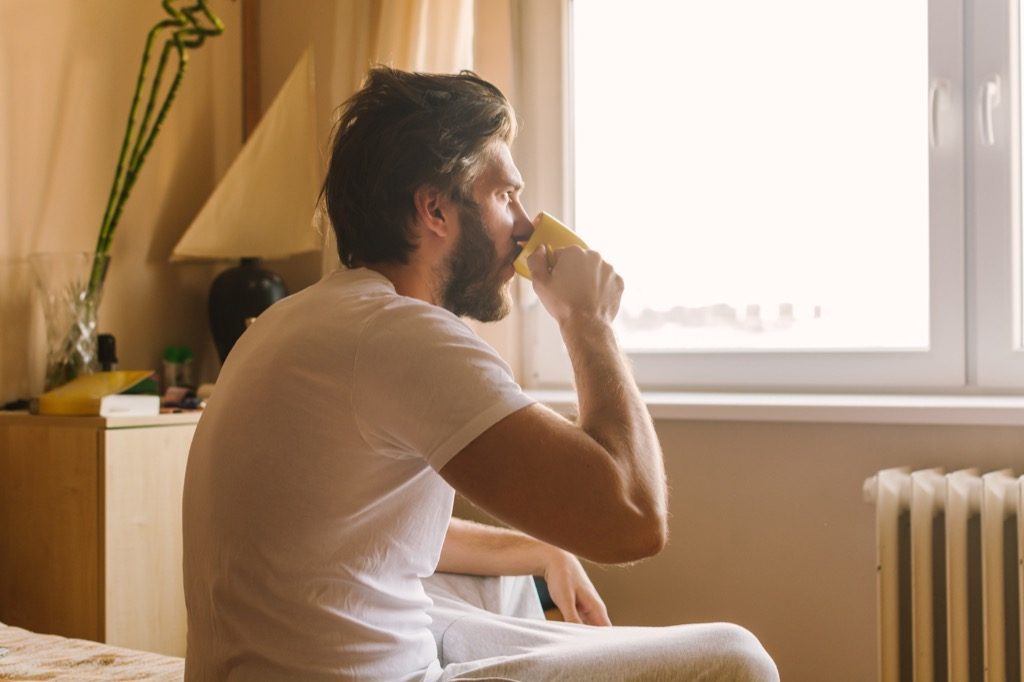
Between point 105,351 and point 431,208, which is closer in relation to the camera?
point 431,208

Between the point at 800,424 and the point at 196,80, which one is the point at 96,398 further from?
the point at 800,424

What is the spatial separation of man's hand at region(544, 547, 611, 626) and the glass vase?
48.5 inches

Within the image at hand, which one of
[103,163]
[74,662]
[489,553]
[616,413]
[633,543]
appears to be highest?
[103,163]

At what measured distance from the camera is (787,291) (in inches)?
91.0

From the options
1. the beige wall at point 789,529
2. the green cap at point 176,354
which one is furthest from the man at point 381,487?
the green cap at point 176,354

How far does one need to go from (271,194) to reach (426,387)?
1680 mm

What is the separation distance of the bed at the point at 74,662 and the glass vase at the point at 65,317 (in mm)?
825

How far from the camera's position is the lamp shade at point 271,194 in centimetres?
252

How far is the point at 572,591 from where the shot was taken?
5.04ft

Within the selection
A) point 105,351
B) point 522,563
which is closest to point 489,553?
point 522,563

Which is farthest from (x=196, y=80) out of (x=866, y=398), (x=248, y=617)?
(x=248, y=617)

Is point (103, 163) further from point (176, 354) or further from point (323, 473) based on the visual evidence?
point (323, 473)

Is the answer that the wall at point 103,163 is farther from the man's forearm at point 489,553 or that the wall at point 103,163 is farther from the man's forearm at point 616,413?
the man's forearm at point 616,413

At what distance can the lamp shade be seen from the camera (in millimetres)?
2518
